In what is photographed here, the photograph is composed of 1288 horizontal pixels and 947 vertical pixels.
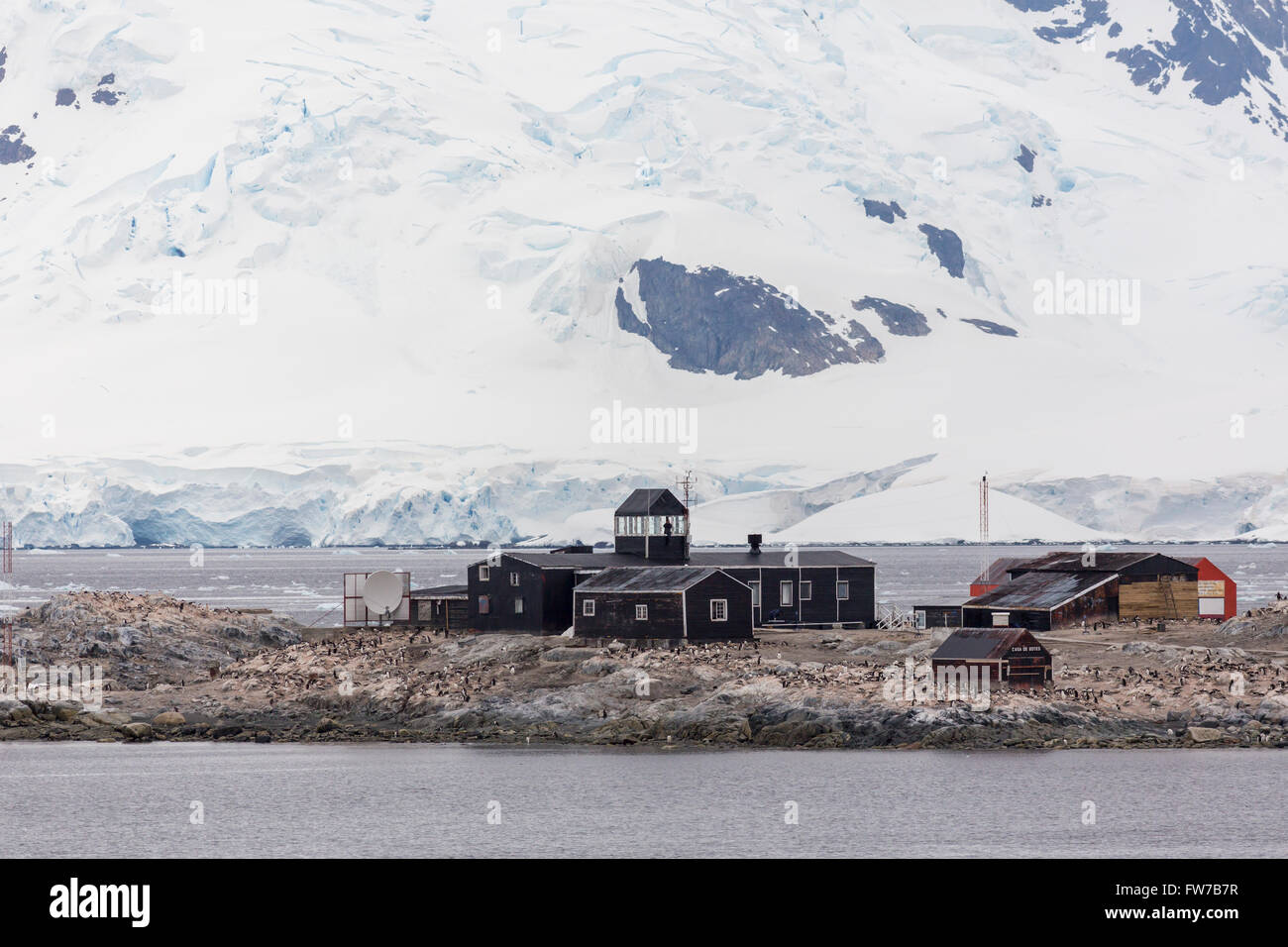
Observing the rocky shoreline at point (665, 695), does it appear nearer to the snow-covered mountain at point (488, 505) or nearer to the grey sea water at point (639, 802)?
the grey sea water at point (639, 802)

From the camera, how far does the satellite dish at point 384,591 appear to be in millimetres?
59375

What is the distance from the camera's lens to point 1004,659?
143ft

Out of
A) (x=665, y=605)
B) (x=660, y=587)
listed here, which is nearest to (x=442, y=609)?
(x=660, y=587)

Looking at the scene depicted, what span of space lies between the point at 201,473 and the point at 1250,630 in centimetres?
13859

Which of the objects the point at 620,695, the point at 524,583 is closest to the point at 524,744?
the point at 620,695

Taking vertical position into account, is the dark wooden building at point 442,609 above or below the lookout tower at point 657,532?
below

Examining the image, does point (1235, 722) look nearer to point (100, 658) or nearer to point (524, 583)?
point (524, 583)

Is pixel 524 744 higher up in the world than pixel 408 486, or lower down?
lower down

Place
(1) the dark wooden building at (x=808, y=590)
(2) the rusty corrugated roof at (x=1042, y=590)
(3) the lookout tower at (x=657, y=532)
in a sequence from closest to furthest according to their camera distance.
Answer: (2) the rusty corrugated roof at (x=1042, y=590) → (3) the lookout tower at (x=657, y=532) → (1) the dark wooden building at (x=808, y=590)

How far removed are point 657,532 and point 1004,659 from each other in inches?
621

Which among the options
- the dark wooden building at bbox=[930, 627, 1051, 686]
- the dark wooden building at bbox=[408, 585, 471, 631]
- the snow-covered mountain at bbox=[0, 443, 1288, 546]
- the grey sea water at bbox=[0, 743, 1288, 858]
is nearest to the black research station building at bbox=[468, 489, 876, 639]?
the dark wooden building at bbox=[408, 585, 471, 631]

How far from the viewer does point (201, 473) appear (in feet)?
578

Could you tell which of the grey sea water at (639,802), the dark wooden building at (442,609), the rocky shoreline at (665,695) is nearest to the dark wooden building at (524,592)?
the rocky shoreline at (665,695)

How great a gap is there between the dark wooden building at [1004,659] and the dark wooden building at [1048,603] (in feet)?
35.5
